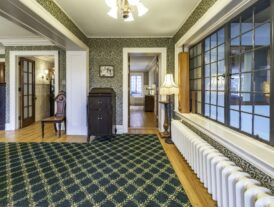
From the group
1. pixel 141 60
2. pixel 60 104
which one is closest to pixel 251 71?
pixel 60 104

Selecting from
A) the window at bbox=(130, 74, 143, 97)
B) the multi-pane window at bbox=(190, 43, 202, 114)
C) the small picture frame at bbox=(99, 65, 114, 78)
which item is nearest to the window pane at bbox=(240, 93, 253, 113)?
the multi-pane window at bbox=(190, 43, 202, 114)

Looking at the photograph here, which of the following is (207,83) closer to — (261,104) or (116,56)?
(261,104)

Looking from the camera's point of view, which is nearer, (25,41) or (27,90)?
(25,41)

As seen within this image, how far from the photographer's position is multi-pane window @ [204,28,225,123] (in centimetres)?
317

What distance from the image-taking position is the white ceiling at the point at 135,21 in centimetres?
353

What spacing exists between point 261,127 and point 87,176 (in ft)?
7.26

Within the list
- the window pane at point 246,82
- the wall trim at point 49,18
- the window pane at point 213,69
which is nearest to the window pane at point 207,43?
the window pane at point 213,69

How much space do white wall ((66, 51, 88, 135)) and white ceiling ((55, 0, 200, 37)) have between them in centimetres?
69

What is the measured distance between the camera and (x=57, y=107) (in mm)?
6000

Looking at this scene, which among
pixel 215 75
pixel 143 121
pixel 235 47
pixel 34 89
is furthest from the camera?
pixel 143 121

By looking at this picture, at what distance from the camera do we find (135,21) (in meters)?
4.41

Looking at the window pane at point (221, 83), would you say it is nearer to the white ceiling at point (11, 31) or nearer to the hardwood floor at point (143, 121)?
the hardwood floor at point (143, 121)

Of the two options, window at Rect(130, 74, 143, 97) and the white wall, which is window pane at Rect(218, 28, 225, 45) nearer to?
the white wall

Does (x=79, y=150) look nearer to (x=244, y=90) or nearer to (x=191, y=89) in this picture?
(x=191, y=89)
